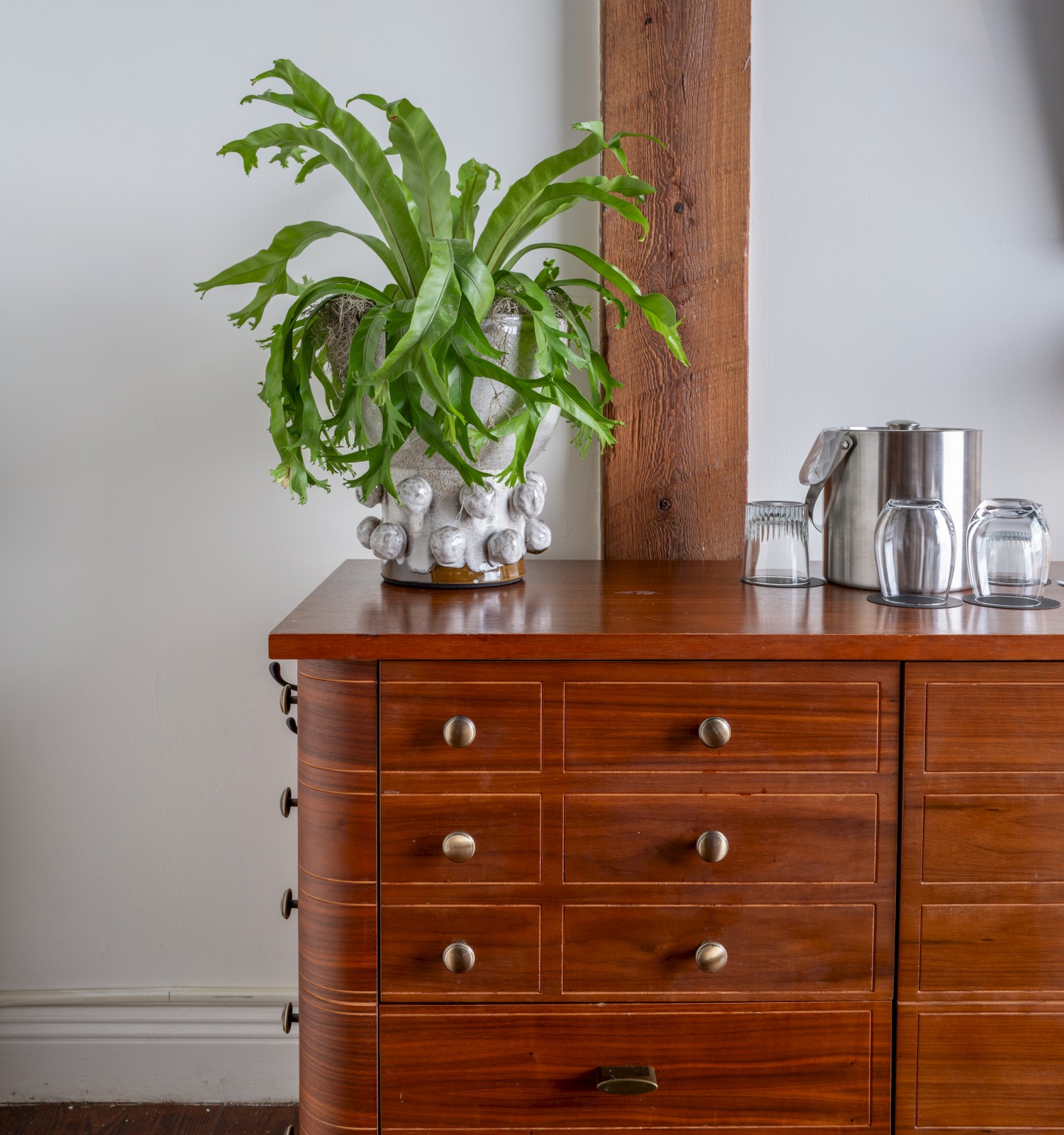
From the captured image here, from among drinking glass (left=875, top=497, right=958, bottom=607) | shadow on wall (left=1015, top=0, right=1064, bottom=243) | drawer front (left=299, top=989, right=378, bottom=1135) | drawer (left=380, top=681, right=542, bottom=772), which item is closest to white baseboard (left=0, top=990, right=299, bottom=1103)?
drawer front (left=299, top=989, right=378, bottom=1135)

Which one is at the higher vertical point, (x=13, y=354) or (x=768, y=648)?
(x=13, y=354)

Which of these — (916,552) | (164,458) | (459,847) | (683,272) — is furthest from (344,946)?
(683,272)

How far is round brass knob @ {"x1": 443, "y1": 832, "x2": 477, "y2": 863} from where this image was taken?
100 centimetres

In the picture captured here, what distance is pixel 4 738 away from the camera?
160 cm

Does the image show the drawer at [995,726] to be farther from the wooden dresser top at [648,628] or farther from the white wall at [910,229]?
the white wall at [910,229]

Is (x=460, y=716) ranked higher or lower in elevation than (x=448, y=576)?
lower

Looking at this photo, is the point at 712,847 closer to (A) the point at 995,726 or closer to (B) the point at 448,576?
(A) the point at 995,726

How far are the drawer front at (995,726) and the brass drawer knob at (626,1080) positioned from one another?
428 millimetres

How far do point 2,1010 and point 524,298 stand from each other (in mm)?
1423

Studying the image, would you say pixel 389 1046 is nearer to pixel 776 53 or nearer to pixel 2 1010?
pixel 2 1010

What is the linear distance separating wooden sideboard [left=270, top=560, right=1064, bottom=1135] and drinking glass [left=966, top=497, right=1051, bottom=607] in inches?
6.6

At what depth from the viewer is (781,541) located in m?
1.25

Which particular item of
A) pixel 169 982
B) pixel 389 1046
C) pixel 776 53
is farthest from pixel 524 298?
pixel 169 982

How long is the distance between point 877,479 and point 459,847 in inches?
26.1
